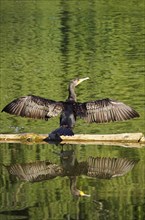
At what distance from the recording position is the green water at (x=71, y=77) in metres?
16.6

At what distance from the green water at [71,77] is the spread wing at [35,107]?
2.73 ft

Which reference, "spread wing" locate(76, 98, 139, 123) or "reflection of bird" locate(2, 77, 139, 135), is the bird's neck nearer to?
"reflection of bird" locate(2, 77, 139, 135)

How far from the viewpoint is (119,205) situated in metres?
16.3

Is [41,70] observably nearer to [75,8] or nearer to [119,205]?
[119,205]

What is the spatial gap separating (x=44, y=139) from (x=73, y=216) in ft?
18.2

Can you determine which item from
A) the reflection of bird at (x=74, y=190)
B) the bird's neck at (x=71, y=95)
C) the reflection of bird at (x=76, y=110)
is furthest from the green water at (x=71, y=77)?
the bird's neck at (x=71, y=95)

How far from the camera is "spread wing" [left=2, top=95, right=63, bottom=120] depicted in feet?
68.7

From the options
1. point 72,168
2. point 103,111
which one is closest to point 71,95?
point 103,111

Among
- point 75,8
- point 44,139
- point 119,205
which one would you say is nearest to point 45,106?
point 44,139

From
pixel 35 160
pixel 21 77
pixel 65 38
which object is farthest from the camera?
pixel 65 38

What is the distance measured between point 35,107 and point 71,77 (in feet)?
44.1

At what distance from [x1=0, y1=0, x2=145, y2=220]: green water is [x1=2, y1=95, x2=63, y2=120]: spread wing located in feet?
2.73

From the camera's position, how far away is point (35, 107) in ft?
69.2

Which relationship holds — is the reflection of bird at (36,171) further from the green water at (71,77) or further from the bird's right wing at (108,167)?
the bird's right wing at (108,167)
